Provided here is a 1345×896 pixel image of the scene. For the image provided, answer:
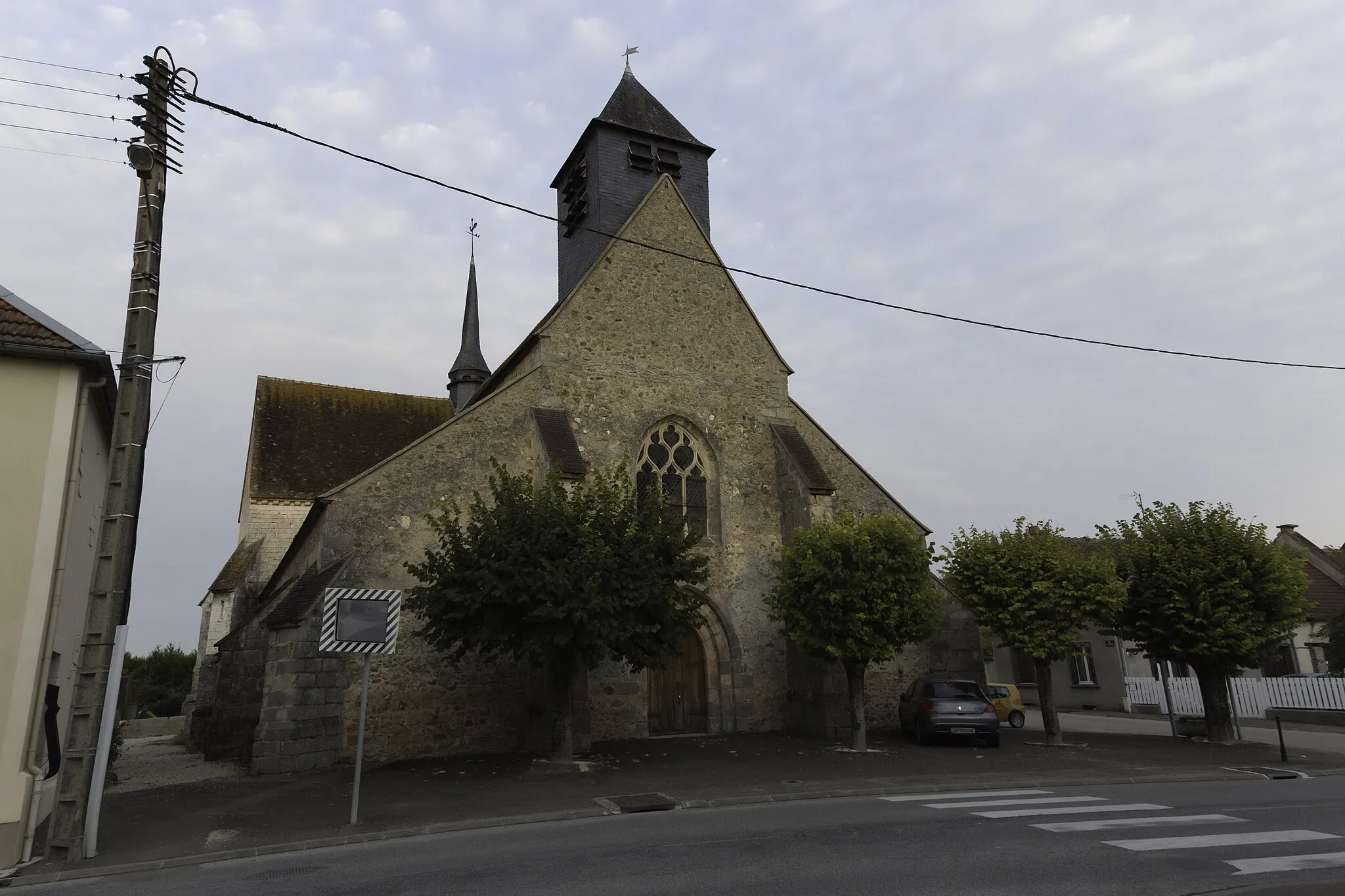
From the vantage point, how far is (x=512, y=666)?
15.3 m

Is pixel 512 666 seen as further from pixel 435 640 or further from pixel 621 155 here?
pixel 621 155

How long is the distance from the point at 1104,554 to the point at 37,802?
17.4m

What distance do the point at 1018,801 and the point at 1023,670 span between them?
25.2 m

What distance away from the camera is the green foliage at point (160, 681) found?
3266cm

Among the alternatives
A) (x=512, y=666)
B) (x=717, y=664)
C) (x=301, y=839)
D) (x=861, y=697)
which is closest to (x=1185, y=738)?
(x=861, y=697)

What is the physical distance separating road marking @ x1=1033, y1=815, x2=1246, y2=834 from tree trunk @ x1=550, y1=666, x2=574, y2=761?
6790mm

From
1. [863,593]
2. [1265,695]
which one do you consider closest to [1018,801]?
[863,593]

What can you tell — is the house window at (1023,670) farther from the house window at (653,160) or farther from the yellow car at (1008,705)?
the house window at (653,160)

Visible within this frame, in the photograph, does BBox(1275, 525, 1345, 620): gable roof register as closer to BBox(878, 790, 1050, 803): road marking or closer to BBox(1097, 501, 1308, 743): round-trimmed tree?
BBox(1097, 501, 1308, 743): round-trimmed tree

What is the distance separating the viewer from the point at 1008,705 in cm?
2345

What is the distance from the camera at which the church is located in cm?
1412

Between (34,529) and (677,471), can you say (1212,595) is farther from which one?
(34,529)

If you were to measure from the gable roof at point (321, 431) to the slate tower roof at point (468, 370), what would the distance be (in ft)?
11.0

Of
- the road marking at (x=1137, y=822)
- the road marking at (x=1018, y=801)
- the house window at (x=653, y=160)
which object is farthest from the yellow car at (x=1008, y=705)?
the house window at (x=653, y=160)
